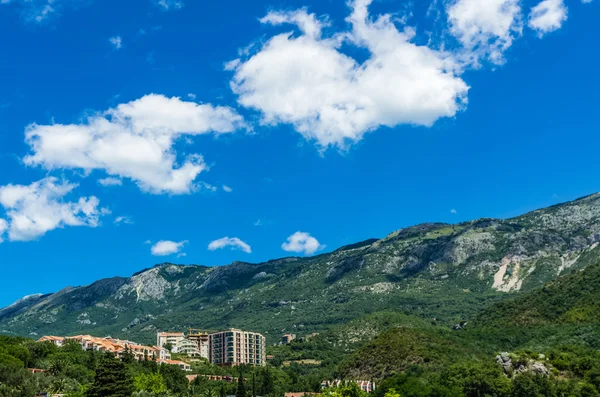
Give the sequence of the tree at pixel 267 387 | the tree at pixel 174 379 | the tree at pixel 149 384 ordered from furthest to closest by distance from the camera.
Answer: the tree at pixel 267 387, the tree at pixel 174 379, the tree at pixel 149 384

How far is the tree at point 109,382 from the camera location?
275 ft

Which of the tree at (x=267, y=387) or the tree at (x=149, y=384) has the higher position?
the tree at (x=149, y=384)

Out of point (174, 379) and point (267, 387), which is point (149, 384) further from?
point (267, 387)

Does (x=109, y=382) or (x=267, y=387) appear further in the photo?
(x=267, y=387)

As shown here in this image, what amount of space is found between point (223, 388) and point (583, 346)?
68818mm

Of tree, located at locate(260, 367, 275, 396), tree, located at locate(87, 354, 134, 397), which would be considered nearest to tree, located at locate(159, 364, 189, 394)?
tree, located at locate(260, 367, 275, 396)

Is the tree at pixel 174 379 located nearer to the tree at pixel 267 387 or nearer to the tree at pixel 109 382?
the tree at pixel 267 387

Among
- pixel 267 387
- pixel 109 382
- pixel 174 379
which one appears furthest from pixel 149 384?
pixel 267 387

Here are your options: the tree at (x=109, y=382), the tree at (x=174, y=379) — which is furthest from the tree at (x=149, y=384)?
the tree at (x=174, y=379)

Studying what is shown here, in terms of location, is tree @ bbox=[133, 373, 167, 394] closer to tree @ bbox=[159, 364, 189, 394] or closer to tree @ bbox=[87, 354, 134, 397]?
tree @ bbox=[87, 354, 134, 397]

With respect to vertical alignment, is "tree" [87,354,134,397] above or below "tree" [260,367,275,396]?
above

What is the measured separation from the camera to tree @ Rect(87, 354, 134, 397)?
83.9 meters

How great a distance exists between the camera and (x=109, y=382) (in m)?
84.7

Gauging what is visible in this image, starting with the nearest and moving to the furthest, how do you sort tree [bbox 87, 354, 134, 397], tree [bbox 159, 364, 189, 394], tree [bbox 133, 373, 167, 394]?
Answer: 1. tree [bbox 87, 354, 134, 397]
2. tree [bbox 133, 373, 167, 394]
3. tree [bbox 159, 364, 189, 394]
